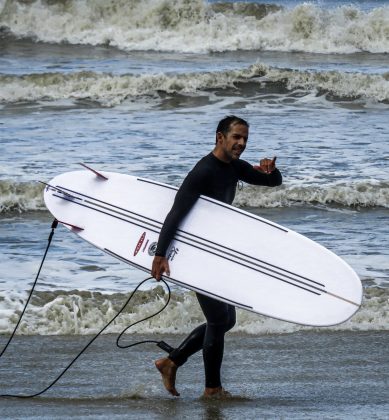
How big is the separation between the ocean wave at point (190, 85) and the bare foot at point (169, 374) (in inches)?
543

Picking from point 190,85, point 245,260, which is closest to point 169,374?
point 245,260

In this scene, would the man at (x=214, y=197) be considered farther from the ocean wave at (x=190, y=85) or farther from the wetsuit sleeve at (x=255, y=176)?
the ocean wave at (x=190, y=85)

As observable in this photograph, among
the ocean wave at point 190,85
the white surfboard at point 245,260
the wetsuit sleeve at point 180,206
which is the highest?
the wetsuit sleeve at point 180,206

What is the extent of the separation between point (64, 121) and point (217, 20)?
1148cm

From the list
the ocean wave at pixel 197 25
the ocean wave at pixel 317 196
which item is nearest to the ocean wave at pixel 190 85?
the ocean wave at pixel 197 25

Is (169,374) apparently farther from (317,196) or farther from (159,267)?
(317,196)

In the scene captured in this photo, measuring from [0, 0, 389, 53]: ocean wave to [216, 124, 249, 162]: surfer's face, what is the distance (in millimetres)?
20360

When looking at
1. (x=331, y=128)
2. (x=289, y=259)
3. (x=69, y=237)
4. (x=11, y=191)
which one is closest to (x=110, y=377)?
(x=289, y=259)

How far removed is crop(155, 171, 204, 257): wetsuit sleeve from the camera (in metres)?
4.99

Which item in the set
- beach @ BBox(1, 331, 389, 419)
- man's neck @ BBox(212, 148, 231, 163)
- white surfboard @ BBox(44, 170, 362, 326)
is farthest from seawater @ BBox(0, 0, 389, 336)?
man's neck @ BBox(212, 148, 231, 163)

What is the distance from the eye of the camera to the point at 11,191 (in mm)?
11734

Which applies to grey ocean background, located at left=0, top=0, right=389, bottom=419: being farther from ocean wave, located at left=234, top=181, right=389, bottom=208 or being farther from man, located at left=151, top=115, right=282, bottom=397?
man, located at left=151, top=115, right=282, bottom=397

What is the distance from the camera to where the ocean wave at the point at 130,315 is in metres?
7.02

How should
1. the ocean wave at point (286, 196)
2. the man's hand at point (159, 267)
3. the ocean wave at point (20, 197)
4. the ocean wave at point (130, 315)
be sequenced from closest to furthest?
the man's hand at point (159, 267), the ocean wave at point (130, 315), the ocean wave at point (20, 197), the ocean wave at point (286, 196)
